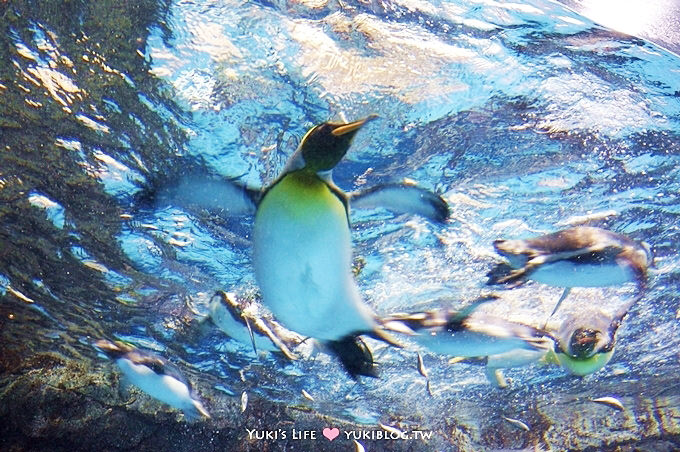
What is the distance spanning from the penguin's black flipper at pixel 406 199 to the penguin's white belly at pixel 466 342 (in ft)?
7.17

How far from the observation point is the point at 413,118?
5875 mm

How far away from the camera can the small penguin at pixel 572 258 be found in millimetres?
4547

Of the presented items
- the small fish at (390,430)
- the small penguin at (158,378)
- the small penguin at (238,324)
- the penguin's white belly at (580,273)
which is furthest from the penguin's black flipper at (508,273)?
the small fish at (390,430)

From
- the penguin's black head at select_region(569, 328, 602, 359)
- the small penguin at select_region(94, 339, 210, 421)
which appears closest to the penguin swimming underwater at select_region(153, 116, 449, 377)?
the penguin's black head at select_region(569, 328, 602, 359)

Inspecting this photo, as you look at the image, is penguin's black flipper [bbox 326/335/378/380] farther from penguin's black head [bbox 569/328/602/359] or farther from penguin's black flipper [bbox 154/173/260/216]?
penguin's black head [bbox 569/328/602/359]

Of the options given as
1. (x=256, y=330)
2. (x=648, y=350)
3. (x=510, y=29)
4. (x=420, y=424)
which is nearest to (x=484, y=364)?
(x=648, y=350)

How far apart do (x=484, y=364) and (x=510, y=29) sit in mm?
9258

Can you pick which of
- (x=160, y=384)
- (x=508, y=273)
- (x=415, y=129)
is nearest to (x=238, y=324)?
(x=160, y=384)

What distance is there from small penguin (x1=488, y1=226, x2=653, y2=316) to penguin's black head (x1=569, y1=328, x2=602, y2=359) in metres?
1.81

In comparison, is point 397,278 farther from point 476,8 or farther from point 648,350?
point 648,350

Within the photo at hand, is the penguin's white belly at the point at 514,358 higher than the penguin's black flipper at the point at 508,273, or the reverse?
the penguin's black flipper at the point at 508,273

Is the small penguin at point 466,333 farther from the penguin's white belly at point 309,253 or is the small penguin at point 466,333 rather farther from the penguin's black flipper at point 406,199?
the penguin's white belly at point 309,253

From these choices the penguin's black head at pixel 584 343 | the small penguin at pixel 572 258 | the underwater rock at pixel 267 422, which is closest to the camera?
the small penguin at pixel 572 258

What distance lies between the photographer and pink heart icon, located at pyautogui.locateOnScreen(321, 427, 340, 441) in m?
14.5
